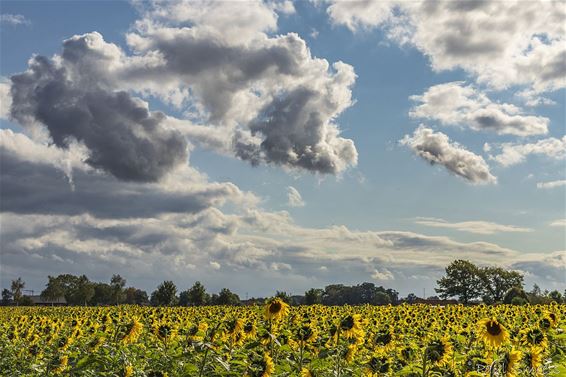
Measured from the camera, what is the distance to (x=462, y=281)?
105375 mm

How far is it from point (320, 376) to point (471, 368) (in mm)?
3342

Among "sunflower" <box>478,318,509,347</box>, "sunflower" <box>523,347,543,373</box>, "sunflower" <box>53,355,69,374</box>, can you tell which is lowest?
"sunflower" <box>53,355,69,374</box>

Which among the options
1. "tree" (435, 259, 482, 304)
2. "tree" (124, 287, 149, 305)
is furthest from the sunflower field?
"tree" (124, 287, 149, 305)

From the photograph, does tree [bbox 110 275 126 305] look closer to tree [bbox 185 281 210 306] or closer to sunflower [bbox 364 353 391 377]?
tree [bbox 185 281 210 306]

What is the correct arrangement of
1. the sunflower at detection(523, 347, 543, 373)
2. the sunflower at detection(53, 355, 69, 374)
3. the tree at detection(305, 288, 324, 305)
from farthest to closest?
the tree at detection(305, 288, 324, 305) < the sunflower at detection(53, 355, 69, 374) < the sunflower at detection(523, 347, 543, 373)

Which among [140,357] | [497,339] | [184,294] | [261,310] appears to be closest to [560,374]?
[497,339]

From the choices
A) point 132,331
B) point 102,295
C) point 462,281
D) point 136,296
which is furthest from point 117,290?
point 132,331

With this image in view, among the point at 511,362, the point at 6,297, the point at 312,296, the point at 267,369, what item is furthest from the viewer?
the point at 6,297

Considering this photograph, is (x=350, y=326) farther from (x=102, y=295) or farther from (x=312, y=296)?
(x=102, y=295)

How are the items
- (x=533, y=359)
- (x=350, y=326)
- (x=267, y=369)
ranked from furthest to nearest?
(x=350, y=326) < (x=533, y=359) < (x=267, y=369)

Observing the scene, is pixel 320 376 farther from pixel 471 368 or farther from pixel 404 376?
pixel 471 368

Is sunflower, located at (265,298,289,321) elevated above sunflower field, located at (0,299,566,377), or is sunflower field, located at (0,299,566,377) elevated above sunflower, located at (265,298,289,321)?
sunflower, located at (265,298,289,321)

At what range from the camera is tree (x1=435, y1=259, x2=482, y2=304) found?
10462 centimetres

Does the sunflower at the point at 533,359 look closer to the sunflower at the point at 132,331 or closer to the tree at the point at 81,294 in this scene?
the sunflower at the point at 132,331
